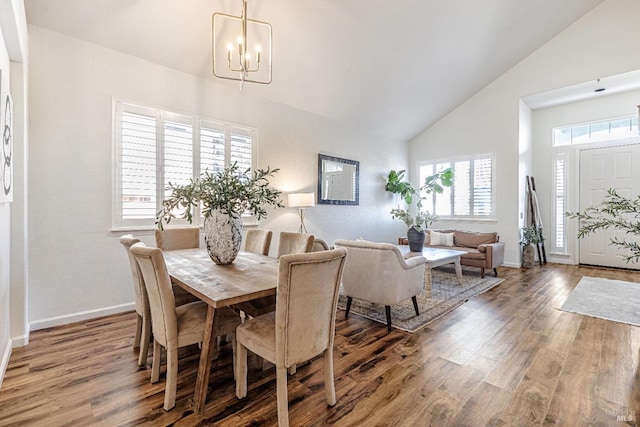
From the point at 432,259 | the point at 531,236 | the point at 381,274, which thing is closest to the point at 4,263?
the point at 381,274

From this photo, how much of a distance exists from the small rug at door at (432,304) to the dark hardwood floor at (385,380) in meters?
0.19

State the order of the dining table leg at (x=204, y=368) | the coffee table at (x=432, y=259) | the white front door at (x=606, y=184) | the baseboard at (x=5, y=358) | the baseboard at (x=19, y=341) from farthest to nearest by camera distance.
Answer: the white front door at (x=606, y=184) → the coffee table at (x=432, y=259) → the baseboard at (x=19, y=341) → the baseboard at (x=5, y=358) → the dining table leg at (x=204, y=368)

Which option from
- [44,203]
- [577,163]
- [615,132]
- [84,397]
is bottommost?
[84,397]

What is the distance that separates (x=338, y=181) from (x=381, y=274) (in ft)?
10.6

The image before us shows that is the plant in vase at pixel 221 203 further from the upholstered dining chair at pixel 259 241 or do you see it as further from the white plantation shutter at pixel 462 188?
the white plantation shutter at pixel 462 188

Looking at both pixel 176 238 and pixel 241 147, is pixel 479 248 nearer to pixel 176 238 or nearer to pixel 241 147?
pixel 241 147

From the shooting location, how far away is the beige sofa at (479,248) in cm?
505

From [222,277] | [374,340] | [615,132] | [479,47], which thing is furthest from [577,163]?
[222,277]

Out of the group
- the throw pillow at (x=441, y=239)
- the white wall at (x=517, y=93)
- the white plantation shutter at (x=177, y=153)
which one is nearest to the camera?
the white plantation shutter at (x=177, y=153)

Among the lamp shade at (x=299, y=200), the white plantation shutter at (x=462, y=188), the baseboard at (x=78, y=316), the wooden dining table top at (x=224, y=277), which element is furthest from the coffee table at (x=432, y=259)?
the baseboard at (x=78, y=316)

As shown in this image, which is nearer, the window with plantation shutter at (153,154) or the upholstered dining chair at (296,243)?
the upholstered dining chair at (296,243)

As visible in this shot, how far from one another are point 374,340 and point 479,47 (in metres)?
5.25

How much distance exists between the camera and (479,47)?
5.16 meters

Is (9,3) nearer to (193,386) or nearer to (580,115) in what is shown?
(193,386)
